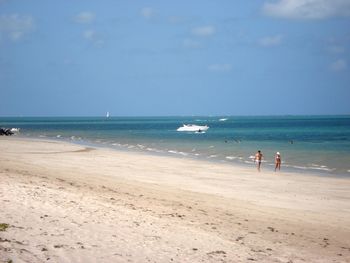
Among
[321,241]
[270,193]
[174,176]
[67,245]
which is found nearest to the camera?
[67,245]

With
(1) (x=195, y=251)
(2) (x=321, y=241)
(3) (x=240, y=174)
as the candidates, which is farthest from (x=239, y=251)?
(3) (x=240, y=174)

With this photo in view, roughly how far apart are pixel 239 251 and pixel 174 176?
1576cm

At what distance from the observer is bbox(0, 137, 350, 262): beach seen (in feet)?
29.2

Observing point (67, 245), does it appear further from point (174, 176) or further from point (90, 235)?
point (174, 176)

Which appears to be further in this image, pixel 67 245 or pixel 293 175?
pixel 293 175

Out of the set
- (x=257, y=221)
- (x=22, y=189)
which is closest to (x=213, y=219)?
(x=257, y=221)

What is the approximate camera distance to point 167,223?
1167cm

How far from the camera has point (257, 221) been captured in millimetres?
13414

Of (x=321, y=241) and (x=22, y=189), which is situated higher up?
(x=22, y=189)

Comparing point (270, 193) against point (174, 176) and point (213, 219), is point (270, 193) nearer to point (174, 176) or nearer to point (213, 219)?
point (174, 176)

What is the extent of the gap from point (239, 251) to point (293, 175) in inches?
757

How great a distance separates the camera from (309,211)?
1611 cm

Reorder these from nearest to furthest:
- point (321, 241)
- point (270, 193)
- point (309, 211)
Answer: point (321, 241), point (309, 211), point (270, 193)

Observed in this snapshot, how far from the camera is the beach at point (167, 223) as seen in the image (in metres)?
8.90
